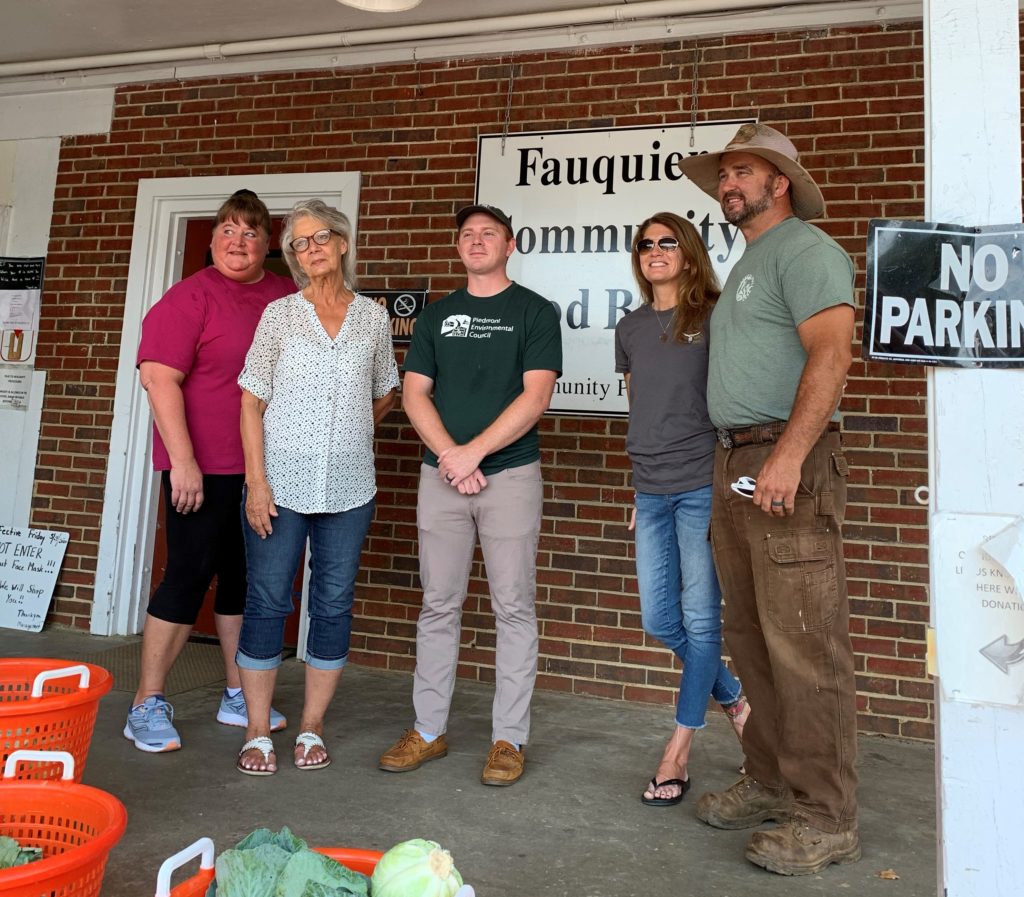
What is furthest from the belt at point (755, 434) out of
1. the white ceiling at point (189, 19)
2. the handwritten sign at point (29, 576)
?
the handwritten sign at point (29, 576)

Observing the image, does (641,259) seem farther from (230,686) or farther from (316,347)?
(230,686)

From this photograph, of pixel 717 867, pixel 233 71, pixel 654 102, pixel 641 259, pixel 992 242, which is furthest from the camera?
pixel 233 71

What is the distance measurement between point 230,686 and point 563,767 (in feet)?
4.49

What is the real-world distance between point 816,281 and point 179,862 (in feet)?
6.54

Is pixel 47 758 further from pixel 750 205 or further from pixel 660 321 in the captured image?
pixel 750 205

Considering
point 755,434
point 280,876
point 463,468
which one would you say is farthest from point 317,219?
point 280,876

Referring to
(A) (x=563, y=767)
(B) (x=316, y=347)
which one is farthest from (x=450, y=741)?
(B) (x=316, y=347)

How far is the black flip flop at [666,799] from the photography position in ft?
9.33

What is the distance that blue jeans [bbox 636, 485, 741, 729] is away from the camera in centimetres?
285

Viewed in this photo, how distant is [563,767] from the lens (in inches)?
125

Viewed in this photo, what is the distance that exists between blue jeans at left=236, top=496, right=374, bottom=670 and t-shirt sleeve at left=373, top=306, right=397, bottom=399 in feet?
1.46

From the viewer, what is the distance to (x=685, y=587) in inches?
114

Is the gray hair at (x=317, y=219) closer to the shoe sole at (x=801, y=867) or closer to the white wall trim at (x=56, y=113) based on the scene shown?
the shoe sole at (x=801, y=867)

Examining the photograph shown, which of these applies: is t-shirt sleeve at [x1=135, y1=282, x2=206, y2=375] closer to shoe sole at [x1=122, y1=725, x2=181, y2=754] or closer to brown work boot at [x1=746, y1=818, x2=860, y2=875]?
shoe sole at [x1=122, y1=725, x2=181, y2=754]
